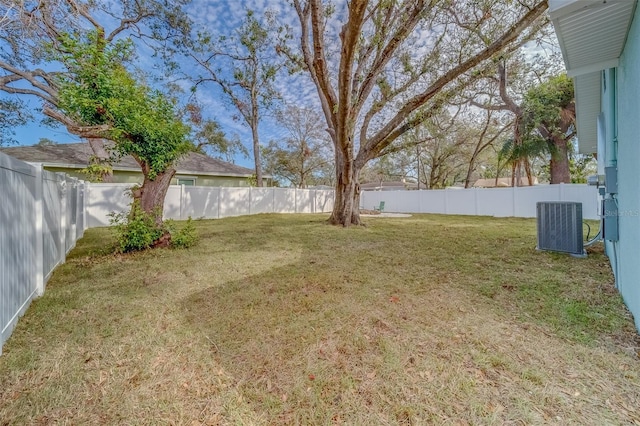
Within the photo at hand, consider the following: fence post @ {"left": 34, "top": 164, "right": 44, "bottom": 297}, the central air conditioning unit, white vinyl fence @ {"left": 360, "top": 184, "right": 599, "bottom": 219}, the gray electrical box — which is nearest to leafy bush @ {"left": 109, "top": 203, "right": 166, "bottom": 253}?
fence post @ {"left": 34, "top": 164, "right": 44, "bottom": 297}

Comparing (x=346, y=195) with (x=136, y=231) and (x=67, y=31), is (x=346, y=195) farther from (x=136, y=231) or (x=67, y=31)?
(x=67, y=31)

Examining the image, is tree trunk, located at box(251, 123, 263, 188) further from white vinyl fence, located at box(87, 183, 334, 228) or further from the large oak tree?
the large oak tree

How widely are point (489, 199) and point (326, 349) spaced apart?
14047mm

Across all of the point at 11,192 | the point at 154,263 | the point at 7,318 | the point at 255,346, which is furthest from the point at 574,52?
the point at 154,263

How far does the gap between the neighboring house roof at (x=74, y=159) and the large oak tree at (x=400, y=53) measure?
21.8ft

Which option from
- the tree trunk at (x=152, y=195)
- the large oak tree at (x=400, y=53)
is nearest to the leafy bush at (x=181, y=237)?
A: the tree trunk at (x=152, y=195)

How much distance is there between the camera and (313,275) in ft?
13.2

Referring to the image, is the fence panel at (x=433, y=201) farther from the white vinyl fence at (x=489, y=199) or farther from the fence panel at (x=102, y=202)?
the fence panel at (x=102, y=202)

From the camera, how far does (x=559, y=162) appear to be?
12.1 meters

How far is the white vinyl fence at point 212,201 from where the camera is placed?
32.5ft

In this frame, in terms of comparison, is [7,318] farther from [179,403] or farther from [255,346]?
[255,346]

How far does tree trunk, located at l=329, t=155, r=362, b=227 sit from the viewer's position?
9227mm

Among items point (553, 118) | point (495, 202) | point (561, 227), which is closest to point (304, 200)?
point (495, 202)

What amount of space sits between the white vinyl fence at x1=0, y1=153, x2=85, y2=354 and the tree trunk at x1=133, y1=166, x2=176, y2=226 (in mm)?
1349
